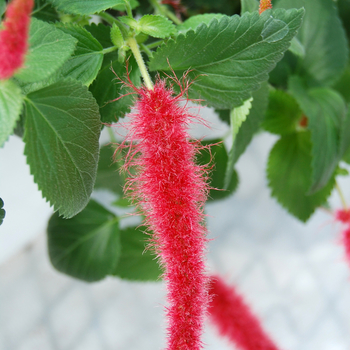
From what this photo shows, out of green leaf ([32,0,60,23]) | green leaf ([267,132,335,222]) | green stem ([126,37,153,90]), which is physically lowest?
green leaf ([267,132,335,222])

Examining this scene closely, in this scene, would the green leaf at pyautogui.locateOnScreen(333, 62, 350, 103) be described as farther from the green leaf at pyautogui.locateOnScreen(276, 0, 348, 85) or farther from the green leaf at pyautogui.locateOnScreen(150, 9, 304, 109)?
the green leaf at pyautogui.locateOnScreen(150, 9, 304, 109)

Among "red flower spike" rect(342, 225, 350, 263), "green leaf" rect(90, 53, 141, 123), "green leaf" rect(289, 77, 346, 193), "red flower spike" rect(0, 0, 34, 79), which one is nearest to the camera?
"red flower spike" rect(0, 0, 34, 79)

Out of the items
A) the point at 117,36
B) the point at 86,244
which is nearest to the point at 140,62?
the point at 117,36

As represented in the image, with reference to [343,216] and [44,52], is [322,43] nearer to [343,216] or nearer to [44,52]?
[343,216]

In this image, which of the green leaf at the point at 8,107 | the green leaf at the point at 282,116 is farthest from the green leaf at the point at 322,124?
the green leaf at the point at 8,107

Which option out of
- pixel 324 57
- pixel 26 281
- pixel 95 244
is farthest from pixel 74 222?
pixel 324 57

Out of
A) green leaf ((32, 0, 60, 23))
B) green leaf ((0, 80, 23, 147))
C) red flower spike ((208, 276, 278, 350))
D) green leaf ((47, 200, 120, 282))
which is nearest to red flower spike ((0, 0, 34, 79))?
green leaf ((0, 80, 23, 147))

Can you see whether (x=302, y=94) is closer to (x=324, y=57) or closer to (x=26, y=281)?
(x=324, y=57)
